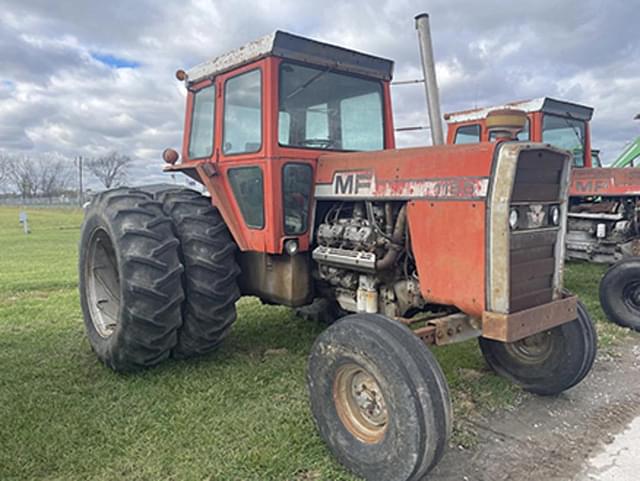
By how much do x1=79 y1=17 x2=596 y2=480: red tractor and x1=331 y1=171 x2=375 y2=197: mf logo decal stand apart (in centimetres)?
1

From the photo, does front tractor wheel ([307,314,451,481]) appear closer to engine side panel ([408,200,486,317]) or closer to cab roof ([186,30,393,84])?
engine side panel ([408,200,486,317])

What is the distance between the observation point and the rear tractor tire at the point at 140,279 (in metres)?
3.50

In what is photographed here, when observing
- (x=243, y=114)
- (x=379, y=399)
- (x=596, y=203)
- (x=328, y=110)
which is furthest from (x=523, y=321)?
(x=596, y=203)

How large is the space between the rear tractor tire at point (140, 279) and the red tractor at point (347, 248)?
11 mm

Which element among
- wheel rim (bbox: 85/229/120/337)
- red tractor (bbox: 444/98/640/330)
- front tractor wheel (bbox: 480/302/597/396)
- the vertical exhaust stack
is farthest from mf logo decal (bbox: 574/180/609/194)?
wheel rim (bbox: 85/229/120/337)

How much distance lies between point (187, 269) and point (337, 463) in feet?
5.66

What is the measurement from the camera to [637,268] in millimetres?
5332

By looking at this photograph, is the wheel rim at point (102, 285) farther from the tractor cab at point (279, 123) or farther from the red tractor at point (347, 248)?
the tractor cab at point (279, 123)

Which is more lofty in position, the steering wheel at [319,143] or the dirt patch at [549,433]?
the steering wheel at [319,143]

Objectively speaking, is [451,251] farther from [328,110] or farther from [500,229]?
[328,110]

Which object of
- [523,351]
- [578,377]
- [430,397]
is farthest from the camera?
[523,351]

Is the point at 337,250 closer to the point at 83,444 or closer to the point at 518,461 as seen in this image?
the point at 518,461

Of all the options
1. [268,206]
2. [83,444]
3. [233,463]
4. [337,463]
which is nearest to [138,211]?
[268,206]

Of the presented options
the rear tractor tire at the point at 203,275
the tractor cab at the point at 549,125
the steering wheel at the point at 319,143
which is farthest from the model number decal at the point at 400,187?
the tractor cab at the point at 549,125
